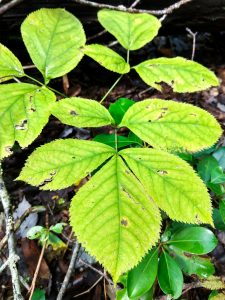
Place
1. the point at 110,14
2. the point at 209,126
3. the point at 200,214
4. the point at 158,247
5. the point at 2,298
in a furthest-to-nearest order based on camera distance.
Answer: the point at 2,298
the point at 110,14
the point at 158,247
the point at 209,126
the point at 200,214

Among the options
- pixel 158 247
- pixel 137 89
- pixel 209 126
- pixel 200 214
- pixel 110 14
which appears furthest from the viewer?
Result: pixel 137 89

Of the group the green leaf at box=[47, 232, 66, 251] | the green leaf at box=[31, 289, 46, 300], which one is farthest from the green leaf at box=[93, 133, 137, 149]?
the green leaf at box=[31, 289, 46, 300]

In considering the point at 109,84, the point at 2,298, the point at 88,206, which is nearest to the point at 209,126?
the point at 88,206

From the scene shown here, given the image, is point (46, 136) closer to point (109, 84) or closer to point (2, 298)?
point (109, 84)

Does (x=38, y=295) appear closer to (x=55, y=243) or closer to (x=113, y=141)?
(x=55, y=243)

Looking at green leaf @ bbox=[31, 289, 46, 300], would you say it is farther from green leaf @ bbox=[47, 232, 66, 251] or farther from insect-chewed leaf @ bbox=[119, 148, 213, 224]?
insect-chewed leaf @ bbox=[119, 148, 213, 224]

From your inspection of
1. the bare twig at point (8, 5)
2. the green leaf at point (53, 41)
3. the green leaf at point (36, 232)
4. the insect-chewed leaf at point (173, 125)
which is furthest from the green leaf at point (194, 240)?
the bare twig at point (8, 5)

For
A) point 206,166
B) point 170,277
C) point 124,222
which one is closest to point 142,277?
point 170,277
